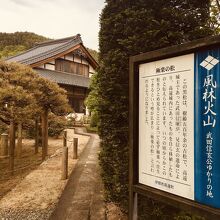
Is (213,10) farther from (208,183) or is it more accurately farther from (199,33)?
(208,183)

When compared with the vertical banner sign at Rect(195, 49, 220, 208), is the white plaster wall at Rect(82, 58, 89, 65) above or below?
above

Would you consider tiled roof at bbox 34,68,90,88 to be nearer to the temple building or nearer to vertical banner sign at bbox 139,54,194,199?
the temple building

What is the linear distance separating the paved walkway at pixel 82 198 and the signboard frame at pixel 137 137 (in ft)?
6.98

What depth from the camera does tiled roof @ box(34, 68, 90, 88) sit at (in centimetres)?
2760

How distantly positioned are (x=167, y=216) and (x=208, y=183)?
162cm

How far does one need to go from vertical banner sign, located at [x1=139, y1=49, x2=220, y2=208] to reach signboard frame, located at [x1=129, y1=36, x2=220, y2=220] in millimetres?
45

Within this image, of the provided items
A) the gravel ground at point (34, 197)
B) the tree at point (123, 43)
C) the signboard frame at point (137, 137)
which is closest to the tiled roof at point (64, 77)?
the gravel ground at point (34, 197)

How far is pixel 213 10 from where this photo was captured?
5.44 m

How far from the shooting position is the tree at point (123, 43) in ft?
A: 12.7

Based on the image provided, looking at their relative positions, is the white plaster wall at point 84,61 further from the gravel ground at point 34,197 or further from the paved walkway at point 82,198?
the gravel ground at point 34,197

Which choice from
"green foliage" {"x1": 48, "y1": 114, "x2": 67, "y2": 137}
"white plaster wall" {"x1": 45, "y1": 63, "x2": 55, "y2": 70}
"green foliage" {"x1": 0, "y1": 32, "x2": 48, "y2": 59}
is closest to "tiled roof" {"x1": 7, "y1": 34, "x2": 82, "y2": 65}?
A: "white plaster wall" {"x1": 45, "y1": 63, "x2": 55, "y2": 70}

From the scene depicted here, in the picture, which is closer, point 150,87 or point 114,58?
point 150,87

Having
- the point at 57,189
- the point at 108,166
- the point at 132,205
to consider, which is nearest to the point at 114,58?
the point at 108,166

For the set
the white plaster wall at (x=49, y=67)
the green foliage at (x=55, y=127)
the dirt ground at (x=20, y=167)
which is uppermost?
the white plaster wall at (x=49, y=67)
